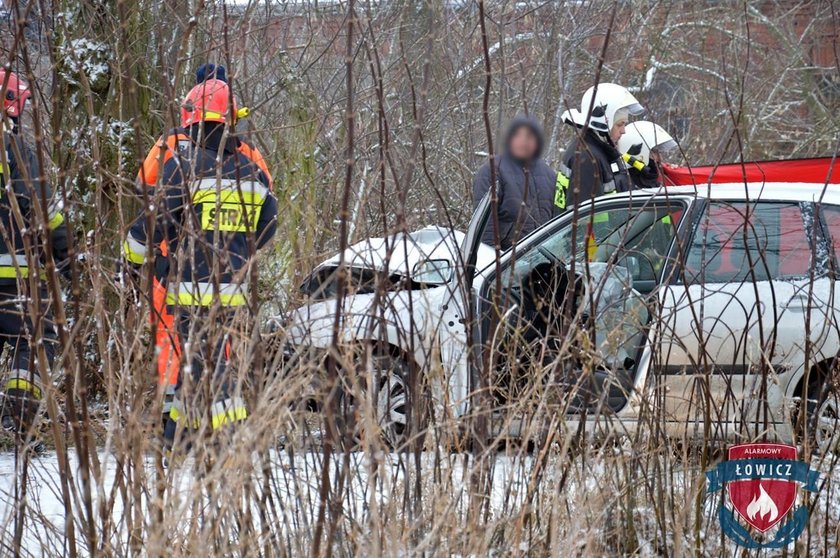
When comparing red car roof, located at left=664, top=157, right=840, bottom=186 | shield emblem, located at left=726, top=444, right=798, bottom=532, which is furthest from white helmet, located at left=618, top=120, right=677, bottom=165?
shield emblem, located at left=726, top=444, right=798, bottom=532

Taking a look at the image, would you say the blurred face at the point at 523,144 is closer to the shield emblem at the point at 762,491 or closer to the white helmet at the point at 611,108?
the white helmet at the point at 611,108

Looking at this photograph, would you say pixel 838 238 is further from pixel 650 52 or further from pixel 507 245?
pixel 650 52

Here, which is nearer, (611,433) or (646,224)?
(611,433)

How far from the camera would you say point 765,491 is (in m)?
3.55

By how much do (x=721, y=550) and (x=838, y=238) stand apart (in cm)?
237

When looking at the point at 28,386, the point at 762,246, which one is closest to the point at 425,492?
the point at 28,386

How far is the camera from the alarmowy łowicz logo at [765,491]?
3.50 m

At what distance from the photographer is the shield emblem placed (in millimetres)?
3512

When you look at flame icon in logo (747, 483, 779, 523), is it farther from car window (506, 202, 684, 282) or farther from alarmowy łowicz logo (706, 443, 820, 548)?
car window (506, 202, 684, 282)

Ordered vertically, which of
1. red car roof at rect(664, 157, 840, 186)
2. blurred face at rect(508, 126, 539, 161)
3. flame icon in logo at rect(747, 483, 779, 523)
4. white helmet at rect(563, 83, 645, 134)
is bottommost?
flame icon in logo at rect(747, 483, 779, 523)

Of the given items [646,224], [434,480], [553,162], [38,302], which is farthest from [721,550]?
[553,162]

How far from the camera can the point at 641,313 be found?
5266 mm

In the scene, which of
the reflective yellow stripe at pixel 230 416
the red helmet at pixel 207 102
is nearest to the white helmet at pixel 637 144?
Result: the red helmet at pixel 207 102

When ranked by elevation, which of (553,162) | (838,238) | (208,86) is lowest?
(838,238)
